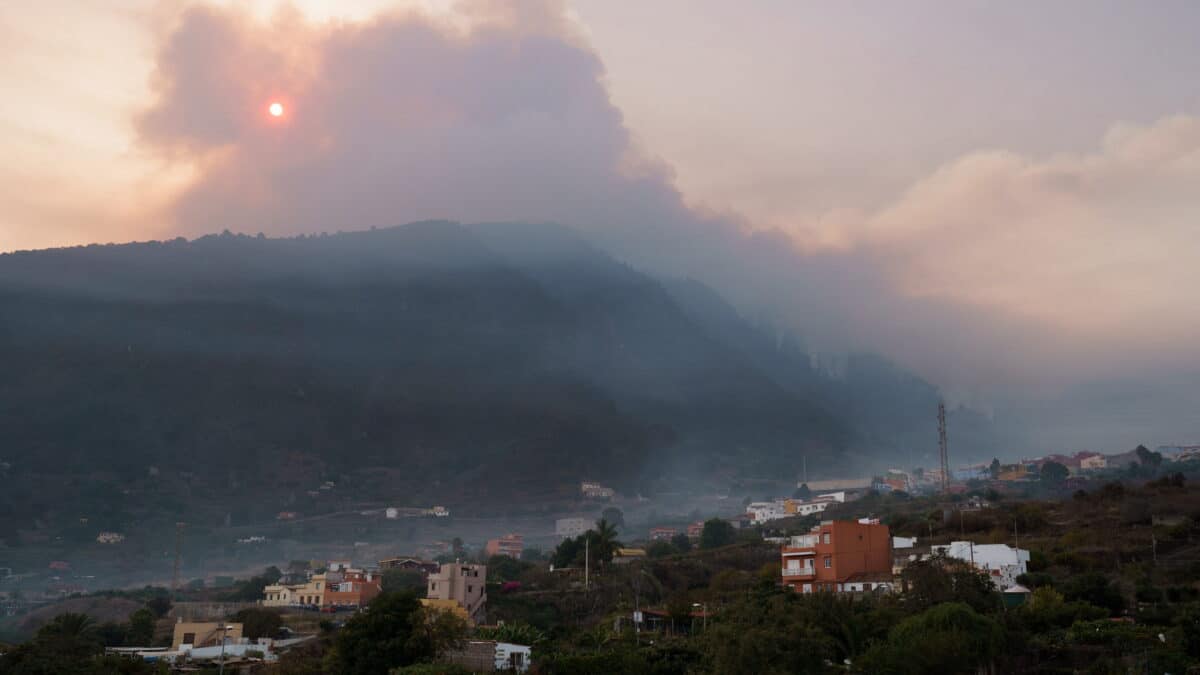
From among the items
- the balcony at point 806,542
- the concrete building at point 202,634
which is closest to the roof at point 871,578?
the balcony at point 806,542

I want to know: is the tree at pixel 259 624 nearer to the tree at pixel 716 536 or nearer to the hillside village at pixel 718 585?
the hillside village at pixel 718 585

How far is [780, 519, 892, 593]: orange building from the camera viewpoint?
55250mm

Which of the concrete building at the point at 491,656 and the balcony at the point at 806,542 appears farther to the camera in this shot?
the balcony at the point at 806,542

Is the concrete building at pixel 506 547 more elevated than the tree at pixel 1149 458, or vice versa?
the tree at pixel 1149 458

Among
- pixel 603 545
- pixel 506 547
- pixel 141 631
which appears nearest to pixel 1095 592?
pixel 603 545

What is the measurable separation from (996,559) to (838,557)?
750 cm

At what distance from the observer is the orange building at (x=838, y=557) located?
5525 centimetres

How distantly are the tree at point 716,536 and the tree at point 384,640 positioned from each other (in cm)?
5437

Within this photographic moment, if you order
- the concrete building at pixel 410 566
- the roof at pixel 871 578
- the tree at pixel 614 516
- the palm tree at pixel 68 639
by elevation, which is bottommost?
the palm tree at pixel 68 639

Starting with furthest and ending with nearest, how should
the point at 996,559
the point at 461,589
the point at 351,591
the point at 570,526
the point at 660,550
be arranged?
the point at 570,526 → the point at 660,550 → the point at 351,591 → the point at 461,589 → the point at 996,559

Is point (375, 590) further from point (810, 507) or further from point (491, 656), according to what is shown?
point (810, 507)

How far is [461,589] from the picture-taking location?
60938 mm

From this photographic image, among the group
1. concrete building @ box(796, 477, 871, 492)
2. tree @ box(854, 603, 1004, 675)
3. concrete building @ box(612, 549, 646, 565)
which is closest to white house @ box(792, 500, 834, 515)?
concrete building @ box(612, 549, 646, 565)

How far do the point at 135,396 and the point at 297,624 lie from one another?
135 metres
